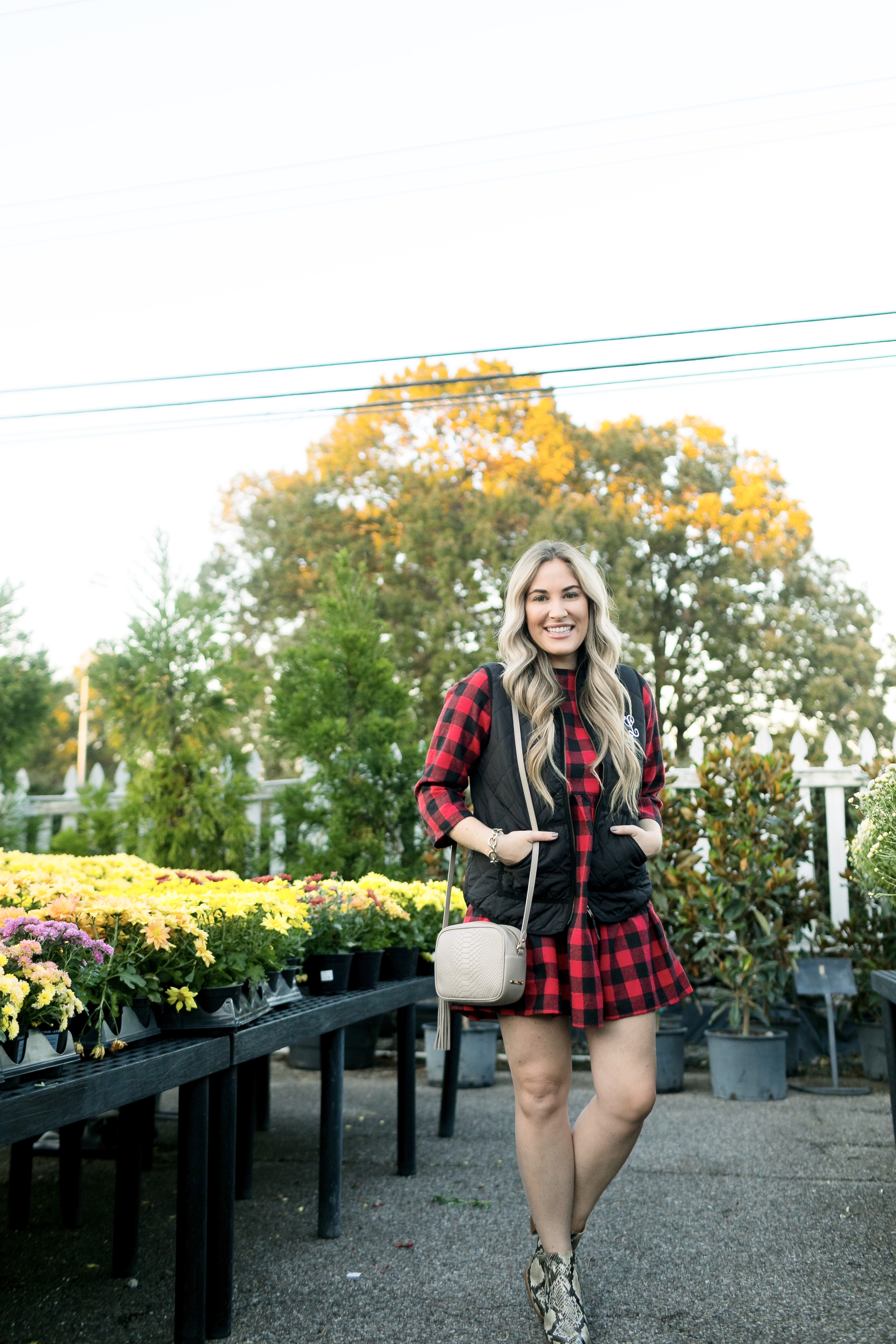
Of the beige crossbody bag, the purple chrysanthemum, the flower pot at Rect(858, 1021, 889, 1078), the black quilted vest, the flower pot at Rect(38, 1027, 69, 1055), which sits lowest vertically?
the flower pot at Rect(858, 1021, 889, 1078)

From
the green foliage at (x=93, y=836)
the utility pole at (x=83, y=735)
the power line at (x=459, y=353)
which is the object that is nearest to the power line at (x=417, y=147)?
the power line at (x=459, y=353)

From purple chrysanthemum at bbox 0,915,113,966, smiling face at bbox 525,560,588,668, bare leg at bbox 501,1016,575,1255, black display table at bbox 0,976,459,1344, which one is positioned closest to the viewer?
black display table at bbox 0,976,459,1344

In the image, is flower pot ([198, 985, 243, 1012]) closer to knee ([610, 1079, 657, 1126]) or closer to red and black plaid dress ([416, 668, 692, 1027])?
red and black plaid dress ([416, 668, 692, 1027])

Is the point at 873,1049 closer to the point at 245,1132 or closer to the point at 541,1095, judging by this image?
the point at 245,1132

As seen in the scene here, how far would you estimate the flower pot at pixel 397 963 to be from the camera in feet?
12.4

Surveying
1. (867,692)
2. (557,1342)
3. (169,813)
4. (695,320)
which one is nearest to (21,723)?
(169,813)

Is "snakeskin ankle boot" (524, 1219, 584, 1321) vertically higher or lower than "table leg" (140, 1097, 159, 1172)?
higher

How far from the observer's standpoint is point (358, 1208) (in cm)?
335

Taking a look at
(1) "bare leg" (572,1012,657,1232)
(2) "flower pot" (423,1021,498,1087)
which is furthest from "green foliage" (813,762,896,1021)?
(1) "bare leg" (572,1012,657,1232)

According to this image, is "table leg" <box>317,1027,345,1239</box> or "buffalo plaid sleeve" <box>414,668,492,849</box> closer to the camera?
"buffalo plaid sleeve" <box>414,668,492,849</box>

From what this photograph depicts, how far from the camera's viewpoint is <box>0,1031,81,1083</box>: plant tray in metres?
1.74

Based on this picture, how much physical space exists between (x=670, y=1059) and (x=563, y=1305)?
11.1 ft

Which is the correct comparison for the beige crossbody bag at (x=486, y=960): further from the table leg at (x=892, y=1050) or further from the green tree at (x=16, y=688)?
the green tree at (x=16, y=688)

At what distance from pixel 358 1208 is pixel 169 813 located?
320cm
